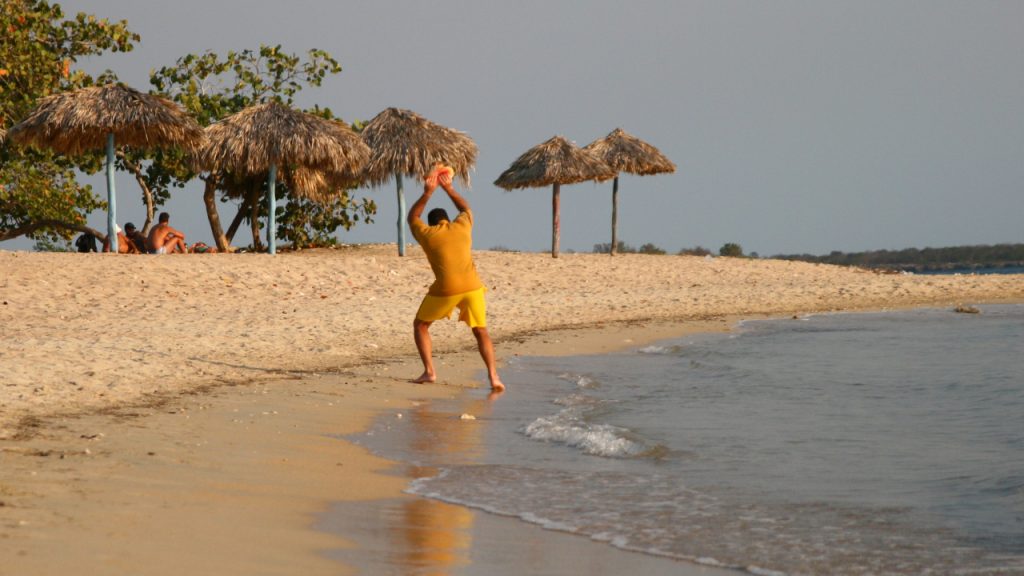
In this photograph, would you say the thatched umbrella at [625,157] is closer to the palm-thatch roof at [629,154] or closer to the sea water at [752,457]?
the palm-thatch roof at [629,154]

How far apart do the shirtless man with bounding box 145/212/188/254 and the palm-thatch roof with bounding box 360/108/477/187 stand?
4577 millimetres

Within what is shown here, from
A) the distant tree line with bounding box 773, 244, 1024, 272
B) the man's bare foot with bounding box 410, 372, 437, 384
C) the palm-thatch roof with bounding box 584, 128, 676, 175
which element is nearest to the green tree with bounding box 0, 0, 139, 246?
the palm-thatch roof with bounding box 584, 128, 676, 175

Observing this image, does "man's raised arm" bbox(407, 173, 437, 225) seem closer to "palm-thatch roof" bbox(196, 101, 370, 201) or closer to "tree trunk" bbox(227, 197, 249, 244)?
"palm-thatch roof" bbox(196, 101, 370, 201)

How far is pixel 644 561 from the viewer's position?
13.7 ft

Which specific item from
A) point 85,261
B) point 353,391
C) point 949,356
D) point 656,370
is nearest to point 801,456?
point 353,391

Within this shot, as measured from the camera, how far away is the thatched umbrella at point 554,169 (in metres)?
27.1

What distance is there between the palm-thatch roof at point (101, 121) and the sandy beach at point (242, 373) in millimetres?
2984

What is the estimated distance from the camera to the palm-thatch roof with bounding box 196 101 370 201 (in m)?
21.5

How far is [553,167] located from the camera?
27.2 metres

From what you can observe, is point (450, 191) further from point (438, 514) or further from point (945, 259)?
point (945, 259)

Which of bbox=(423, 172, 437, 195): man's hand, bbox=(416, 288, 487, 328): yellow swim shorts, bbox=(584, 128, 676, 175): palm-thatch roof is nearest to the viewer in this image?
bbox=(423, 172, 437, 195): man's hand

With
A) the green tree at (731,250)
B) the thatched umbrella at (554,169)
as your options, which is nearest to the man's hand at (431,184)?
the thatched umbrella at (554,169)

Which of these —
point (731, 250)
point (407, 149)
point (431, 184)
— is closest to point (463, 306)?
point (431, 184)

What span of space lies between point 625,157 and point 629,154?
20cm
